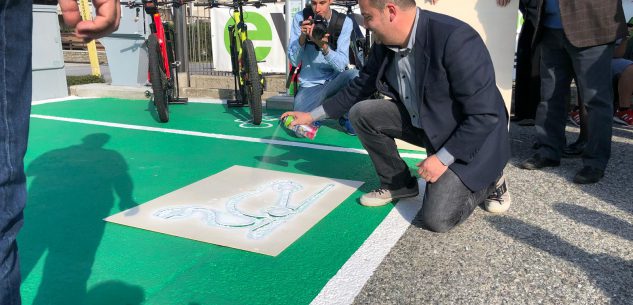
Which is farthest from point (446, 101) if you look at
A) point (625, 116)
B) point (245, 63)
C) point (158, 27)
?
point (158, 27)

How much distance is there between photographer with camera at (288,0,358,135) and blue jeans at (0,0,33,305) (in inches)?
132

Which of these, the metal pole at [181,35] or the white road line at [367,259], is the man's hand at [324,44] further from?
the metal pole at [181,35]

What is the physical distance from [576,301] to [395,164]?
136cm

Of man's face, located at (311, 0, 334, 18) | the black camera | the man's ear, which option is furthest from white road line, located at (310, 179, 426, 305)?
man's face, located at (311, 0, 334, 18)

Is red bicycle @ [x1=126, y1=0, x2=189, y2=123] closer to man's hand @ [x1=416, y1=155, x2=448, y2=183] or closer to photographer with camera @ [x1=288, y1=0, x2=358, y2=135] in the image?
photographer with camera @ [x1=288, y1=0, x2=358, y2=135]

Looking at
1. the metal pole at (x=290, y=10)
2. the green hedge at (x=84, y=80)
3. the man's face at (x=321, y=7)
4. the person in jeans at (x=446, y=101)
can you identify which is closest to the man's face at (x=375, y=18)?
the person in jeans at (x=446, y=101)

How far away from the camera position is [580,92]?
363 cm

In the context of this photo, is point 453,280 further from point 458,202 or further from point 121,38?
point 121,38

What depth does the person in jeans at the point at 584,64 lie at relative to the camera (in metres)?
3.37

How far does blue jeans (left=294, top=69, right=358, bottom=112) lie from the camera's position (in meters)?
4.81

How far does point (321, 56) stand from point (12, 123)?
13.0 ft

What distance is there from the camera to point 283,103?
21.3ft

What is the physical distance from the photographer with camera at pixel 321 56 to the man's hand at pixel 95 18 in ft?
10.6

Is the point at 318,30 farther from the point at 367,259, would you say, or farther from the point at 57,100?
the point at 57,100
